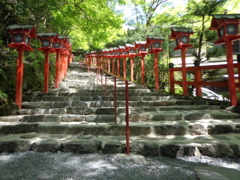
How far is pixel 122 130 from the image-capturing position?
305 cm

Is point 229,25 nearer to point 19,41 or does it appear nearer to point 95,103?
point 95,103

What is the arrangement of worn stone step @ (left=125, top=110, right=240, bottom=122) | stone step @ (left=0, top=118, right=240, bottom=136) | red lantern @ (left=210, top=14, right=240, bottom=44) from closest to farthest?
stone step @ (left=0, top=118, right=240, bottom=136) < worn stone step @ (left=125, top=110, right=240, bottom=122) < red lantern @ (left=210, top=14, right=240, bottom=44)

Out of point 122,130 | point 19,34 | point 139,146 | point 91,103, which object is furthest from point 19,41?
point 139,146

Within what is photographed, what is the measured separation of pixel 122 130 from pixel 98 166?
108cm

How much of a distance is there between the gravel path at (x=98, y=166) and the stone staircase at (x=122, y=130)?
0.14 metres

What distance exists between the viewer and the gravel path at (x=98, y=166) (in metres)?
1.82

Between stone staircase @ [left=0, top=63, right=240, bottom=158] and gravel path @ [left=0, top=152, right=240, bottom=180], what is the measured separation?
0.14 metres

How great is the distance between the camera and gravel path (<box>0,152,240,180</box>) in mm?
1817

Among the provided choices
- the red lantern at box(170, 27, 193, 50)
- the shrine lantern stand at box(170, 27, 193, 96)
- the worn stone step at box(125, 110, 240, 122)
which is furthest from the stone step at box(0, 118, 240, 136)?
the red lantern at box(170, 27, 193, 50)

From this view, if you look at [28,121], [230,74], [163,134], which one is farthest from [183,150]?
[28,121]

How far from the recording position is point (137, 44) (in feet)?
22.9

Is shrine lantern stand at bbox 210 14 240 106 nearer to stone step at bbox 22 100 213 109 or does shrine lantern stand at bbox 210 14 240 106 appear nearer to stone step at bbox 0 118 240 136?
stone step at bbox 22 100 213 109

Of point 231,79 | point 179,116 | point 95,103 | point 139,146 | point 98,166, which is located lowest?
point 98,166

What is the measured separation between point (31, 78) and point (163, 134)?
5108mm
